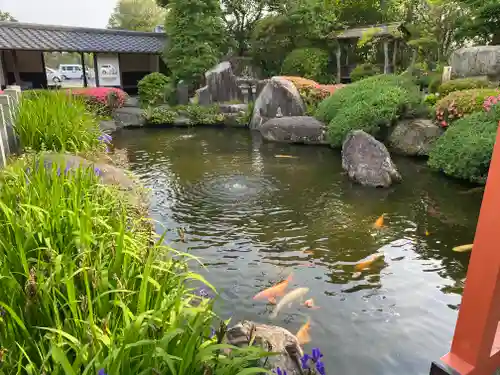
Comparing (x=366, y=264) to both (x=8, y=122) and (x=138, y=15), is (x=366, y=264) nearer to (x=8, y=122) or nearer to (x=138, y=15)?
(x=8, y=122)

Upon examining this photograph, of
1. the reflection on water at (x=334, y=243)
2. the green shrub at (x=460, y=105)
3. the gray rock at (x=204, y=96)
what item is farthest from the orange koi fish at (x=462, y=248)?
the gray rock at (x=204, y=96)

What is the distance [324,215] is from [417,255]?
1715 millimetres

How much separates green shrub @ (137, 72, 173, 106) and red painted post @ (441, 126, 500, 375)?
18475 mm

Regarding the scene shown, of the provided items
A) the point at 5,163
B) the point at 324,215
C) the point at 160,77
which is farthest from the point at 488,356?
the point at 160,77

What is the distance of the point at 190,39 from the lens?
1998 cm

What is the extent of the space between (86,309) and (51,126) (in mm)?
4980

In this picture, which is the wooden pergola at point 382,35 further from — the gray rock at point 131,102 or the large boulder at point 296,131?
the gray rock at point 131,102

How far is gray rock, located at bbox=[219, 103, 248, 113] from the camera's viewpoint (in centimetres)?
1770

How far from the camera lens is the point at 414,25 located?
56.9 feet

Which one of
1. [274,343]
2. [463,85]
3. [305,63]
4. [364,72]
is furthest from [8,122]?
[364,72]

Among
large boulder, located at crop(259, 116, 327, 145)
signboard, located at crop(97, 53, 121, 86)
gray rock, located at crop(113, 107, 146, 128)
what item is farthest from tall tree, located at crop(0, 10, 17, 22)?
large boulder, located at crop(259, 116, 327, 145)

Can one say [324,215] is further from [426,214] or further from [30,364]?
[30,364]

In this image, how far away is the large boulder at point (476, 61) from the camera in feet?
42.8

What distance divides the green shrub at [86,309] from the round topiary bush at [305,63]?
18.5 m
